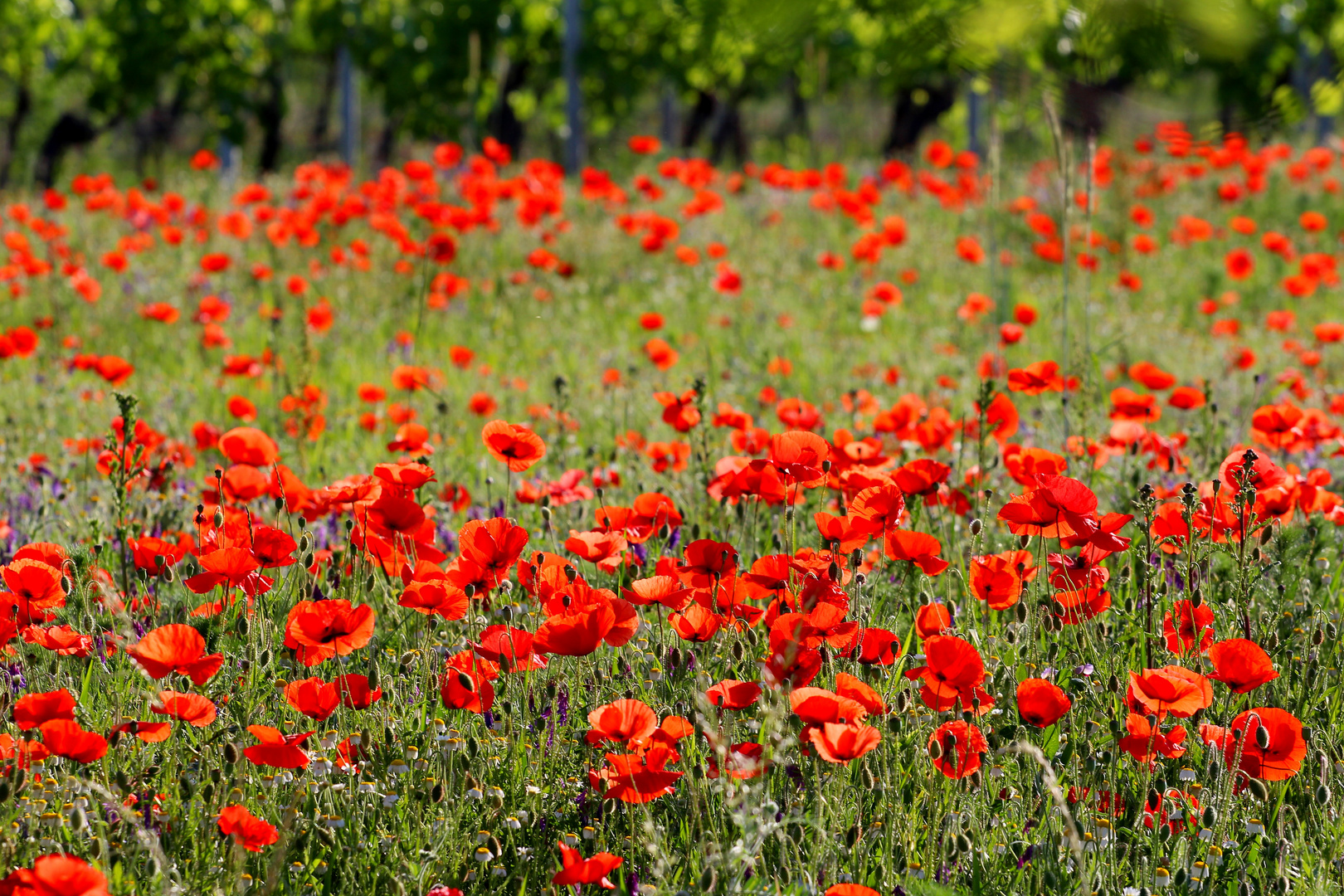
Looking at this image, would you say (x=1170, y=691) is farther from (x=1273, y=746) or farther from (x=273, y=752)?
(x=273, y=752)

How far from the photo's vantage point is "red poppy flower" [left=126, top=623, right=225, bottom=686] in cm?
154

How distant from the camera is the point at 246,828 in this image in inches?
57.4

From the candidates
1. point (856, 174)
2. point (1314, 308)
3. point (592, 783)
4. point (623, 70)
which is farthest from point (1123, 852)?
point (623, 70)

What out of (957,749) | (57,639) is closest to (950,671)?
(957,749)

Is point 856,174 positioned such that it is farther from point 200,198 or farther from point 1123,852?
point 1123,852

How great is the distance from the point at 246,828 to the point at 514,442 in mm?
883

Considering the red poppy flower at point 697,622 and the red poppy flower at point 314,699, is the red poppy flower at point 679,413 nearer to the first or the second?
the red poppy flower at point 697,622

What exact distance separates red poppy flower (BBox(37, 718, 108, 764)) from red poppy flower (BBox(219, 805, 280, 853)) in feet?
0.56

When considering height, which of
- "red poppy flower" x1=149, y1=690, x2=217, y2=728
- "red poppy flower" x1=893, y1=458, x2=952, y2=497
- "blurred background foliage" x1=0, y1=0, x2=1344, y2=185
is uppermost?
"blurred background foliage" x1=0, y1=0, x2=1344, y2=185

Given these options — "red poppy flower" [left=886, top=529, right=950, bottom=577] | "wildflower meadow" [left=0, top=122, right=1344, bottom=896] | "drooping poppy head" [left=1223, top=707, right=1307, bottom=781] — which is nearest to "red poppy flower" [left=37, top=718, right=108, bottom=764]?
"wildflower meadow" [left=0, top=122, right=1344, bottom=896]

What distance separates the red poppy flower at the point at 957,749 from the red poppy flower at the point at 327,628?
0.81 metres

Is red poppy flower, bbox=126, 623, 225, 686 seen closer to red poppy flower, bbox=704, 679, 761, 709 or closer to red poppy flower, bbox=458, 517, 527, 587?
red poppy flower, bbox=458, 517, 527, 587

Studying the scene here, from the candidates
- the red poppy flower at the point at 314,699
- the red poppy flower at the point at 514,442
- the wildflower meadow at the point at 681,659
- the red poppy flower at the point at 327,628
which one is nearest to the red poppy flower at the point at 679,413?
the wildflower meadow at the point at 681,659

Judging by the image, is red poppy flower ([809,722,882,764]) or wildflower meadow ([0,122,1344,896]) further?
wildflower meadow ([0,122,1344,896])
